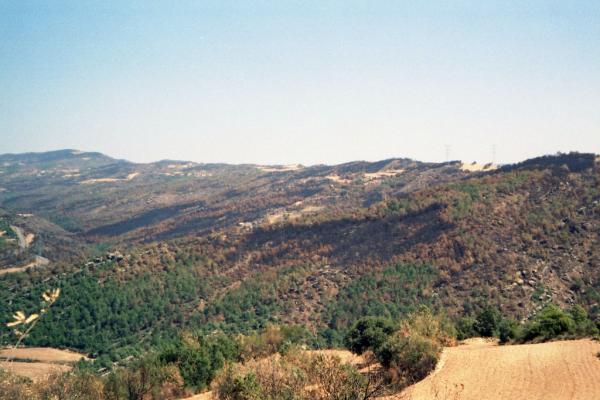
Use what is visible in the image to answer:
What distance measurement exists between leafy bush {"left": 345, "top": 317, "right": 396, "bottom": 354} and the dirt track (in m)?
7.25

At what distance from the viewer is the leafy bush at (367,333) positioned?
32906 mm

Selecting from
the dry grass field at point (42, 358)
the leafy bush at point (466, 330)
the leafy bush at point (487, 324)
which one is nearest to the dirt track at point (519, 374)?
the leafy bush at point (466, 330)

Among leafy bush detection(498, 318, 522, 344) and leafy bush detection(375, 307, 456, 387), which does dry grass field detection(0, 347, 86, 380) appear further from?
leafy bush detection(498, 318, 522, 344)

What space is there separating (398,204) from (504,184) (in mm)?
19510

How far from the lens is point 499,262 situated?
5912 cm

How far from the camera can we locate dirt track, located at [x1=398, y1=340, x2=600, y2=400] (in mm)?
19828

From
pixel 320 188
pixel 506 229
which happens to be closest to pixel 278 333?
Result: pixel 506 229

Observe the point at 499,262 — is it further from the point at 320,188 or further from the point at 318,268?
the point at 320,188

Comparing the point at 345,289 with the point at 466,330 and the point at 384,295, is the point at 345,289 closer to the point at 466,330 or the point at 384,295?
the point at 384,295

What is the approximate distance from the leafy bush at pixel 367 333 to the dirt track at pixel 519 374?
7248 mm

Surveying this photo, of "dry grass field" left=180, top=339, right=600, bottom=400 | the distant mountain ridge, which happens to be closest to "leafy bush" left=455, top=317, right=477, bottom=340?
"dry grass field" left=180, top=339, right=600, bottom=400

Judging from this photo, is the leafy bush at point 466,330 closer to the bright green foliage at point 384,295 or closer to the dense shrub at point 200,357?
the bright green foliage at point 384,295

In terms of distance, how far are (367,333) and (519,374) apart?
43.7 feet

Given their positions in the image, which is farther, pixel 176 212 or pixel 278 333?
pixel 176 212
